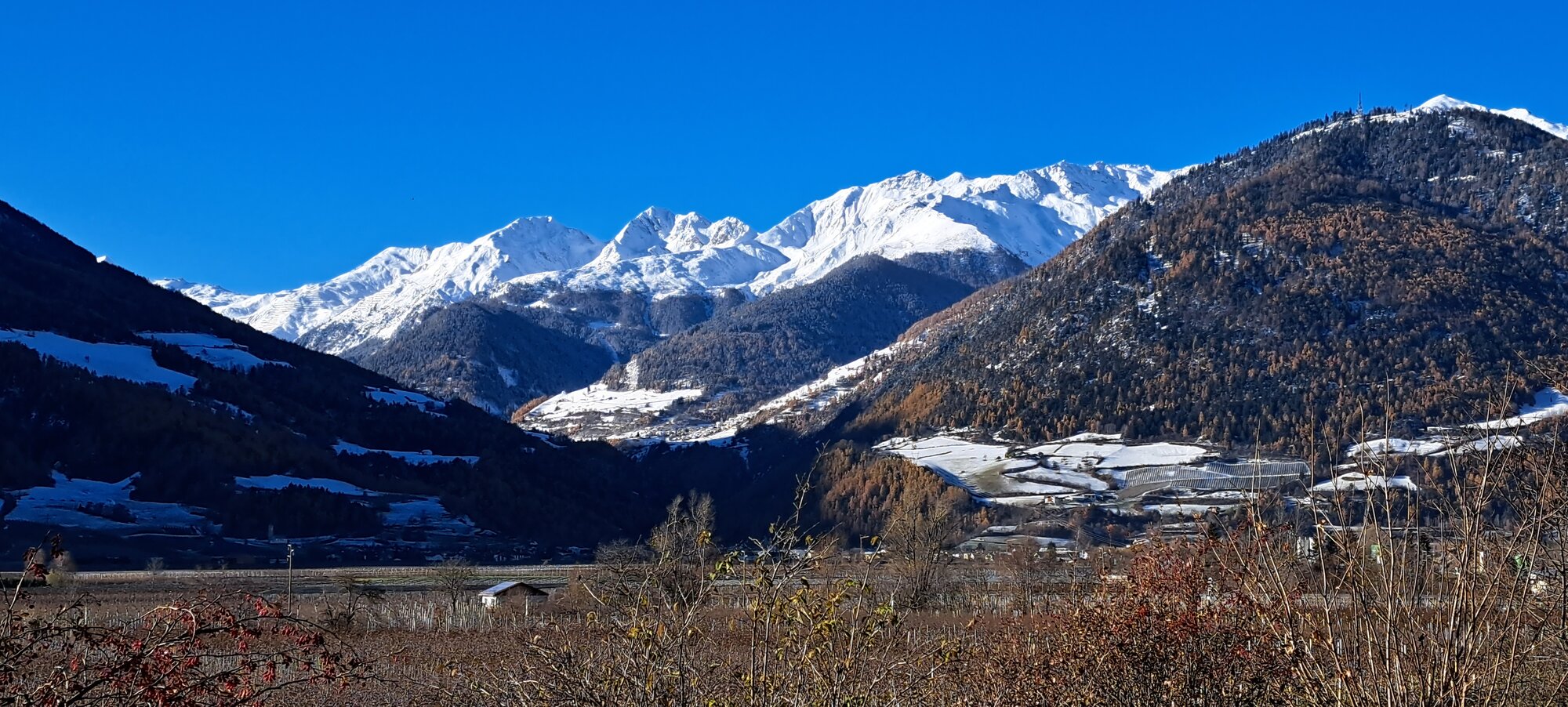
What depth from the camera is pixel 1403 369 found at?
145 meters

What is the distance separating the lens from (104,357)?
154m

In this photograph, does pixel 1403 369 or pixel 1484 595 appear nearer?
pixel 1484 595

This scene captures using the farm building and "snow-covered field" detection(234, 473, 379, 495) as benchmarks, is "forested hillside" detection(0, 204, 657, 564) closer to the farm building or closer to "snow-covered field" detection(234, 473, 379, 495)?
"snow-covered field" detection(234, 473, 379, 495)

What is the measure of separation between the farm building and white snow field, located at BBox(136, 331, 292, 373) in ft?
376

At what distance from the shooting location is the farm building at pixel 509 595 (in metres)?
63.4

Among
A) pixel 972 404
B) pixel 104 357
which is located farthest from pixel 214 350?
pixel 972 404

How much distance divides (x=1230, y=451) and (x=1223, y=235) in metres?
55.6

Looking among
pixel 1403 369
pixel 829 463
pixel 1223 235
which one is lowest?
pixel 829 463

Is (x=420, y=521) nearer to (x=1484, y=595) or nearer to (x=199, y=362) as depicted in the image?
(x=199, y=362)

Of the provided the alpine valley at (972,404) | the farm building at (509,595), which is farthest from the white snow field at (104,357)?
the farm building at (509,595)

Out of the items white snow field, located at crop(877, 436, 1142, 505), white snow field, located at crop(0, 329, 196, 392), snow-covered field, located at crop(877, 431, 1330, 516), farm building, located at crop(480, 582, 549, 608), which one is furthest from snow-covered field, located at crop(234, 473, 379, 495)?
farm building, located at crop(480, 582, 549, 608)

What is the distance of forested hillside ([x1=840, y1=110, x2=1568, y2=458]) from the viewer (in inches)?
5733

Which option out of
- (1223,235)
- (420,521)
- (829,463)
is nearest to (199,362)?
(420,521)

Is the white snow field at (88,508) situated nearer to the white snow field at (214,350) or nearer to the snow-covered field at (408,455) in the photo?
the snow-covered field at (408,455)
